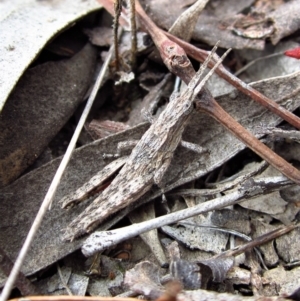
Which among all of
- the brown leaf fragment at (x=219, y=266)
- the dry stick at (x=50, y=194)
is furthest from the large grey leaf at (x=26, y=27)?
the brown leaf fragment at (x=219, y=266)

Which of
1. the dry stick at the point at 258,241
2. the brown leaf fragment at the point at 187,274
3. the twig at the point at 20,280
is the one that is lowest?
the dry stick at the point at 258,241

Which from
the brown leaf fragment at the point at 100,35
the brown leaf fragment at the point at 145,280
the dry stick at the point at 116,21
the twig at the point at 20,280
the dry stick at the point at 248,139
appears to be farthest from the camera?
the brown leaf fragment at the point at 100,35

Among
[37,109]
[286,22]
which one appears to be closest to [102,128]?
[37,109]

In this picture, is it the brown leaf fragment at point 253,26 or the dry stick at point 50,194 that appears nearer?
the dry stick at point 50,194

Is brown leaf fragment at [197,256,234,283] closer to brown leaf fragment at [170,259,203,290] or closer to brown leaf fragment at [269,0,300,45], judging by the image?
brown leaf fragment at [170,259,203,290]

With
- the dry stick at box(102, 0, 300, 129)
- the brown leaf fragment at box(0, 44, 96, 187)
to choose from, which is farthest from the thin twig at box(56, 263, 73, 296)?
the dry stick at box(102, 0, 300, 129)

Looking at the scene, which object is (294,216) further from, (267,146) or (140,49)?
(140,49)

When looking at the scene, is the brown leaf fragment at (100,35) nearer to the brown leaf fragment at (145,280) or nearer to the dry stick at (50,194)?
the dry stick at (50,194)

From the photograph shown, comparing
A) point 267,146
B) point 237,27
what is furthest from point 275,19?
point 267,146
